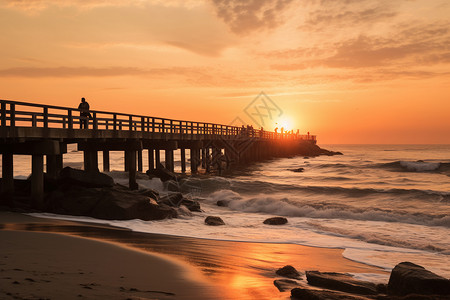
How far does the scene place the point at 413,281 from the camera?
623 cm

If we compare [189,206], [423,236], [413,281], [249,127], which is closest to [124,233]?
[189,206]

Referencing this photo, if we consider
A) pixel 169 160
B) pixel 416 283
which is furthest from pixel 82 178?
pixel 169 160

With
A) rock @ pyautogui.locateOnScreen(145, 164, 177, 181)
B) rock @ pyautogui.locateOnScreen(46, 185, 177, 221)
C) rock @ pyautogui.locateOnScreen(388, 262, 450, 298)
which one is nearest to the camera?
rock @ pyautogui.locateOnScreen(388, 262, 450, 298)

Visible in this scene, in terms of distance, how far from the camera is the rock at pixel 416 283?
6.13m

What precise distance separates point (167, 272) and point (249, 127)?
4668 cm

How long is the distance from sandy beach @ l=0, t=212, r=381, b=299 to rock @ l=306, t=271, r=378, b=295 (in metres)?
0.70

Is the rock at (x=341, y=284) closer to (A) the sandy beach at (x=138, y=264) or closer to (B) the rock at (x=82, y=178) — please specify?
(A) the sandy beach at (x=138, y=264)

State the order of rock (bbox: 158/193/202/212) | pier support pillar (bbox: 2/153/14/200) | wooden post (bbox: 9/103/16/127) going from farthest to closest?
rock (bbox: 158/193/202/212) → pier support pillar (bbox: 2/153/14/200) → wooden post (bbox: 9/103/16/127)

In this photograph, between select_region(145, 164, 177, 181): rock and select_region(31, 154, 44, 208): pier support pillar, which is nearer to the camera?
select_region(31, 154, 44, 208): pier support pillar

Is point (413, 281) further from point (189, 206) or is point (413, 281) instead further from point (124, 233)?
point (189, 206)

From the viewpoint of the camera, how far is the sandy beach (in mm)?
5473

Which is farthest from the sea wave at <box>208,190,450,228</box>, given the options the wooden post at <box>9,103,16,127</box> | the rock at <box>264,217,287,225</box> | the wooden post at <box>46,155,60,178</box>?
the wooden post at <box>9,103,16,127</box>

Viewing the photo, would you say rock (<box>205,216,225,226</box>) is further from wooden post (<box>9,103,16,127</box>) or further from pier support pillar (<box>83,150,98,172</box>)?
pier support pillar (<box>83,150,98,172</box>)

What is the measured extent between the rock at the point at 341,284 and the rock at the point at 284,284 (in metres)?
0.32
